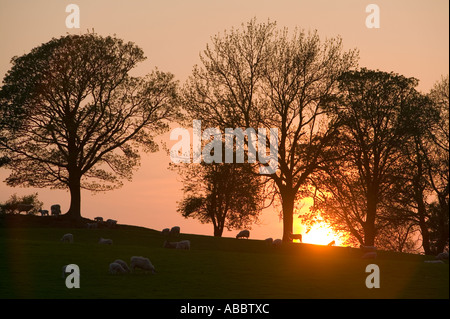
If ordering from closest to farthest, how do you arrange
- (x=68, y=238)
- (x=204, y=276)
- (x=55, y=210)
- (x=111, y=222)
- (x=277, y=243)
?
(x=204, y=276) < (x=68, y=238) < (x=277, y=243) < (x=111, y=222) < (x=55, y=210)

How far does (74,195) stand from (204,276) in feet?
122

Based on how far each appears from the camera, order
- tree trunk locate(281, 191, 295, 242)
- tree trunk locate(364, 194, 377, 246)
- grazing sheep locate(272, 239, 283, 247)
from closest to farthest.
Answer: grazing sheep locate(272, 239, 283, 247) → tree trunk locate(281, 191, 295, 242) → tree trunk locate(364, 194, 377, 246)

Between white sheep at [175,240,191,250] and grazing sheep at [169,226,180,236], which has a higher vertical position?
grazing sheep at [169,226,180,236]

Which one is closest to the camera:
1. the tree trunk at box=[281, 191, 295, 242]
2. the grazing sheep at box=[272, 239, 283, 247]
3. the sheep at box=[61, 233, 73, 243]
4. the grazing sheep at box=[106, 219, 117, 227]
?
the sheep at box=[61, 233, 73, 243]

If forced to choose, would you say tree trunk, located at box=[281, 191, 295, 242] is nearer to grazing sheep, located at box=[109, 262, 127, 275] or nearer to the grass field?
the grass field

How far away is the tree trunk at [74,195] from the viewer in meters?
66.1

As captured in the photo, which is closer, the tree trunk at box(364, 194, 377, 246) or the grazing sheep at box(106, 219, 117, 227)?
the tree trunk at box(364, 194, 377, 246)

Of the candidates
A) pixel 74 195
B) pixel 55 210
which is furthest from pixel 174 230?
pixel 55 210

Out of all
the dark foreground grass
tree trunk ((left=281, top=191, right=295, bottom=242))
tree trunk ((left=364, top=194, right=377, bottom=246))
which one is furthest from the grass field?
tree trunk ((left=364, top=194, right=377, bottom=246))

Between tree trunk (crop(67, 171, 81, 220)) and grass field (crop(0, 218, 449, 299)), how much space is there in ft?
68.4

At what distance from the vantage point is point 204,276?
32031 millimetres

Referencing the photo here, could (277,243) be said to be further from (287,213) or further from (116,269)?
(116,269)

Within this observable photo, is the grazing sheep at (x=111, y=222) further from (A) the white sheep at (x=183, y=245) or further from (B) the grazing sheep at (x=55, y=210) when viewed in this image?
(A) the white sheep at (x=183, y=245)

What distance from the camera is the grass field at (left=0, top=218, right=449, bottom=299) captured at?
1054 inches
